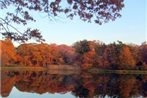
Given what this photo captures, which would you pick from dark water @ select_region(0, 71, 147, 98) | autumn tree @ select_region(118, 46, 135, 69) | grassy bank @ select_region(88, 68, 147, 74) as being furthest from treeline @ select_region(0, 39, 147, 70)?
dark water @ select_region(0, 71, 147, 98)

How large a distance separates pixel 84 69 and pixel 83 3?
136 feet

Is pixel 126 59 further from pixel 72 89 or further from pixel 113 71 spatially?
pixel 72 89

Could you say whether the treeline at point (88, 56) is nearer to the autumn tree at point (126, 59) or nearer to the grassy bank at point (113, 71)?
the autumn tree at point (126, 59)

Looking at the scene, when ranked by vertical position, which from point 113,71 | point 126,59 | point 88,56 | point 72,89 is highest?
point 88,56

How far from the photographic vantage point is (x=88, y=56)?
145 ft

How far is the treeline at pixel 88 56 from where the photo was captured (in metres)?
42.2

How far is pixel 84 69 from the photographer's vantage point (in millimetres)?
44812

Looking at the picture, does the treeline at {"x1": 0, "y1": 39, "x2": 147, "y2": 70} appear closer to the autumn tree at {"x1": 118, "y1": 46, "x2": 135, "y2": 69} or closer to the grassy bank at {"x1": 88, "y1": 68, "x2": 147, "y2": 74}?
the autumn tree at {"x1": 118, "y1": 46, "x2": 135, "y2": 69}

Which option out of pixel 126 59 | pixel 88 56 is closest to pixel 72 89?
pixel 126 59

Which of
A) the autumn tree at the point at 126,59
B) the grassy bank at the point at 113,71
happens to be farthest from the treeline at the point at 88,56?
the grassy bank at the point at 113,71

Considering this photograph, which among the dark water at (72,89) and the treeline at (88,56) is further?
the treeline at (88,56)

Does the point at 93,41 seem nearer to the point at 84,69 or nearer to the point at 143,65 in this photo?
the point at 84,69

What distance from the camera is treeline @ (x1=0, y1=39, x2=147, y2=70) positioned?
139 feet

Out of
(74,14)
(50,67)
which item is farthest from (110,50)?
(74,14)
